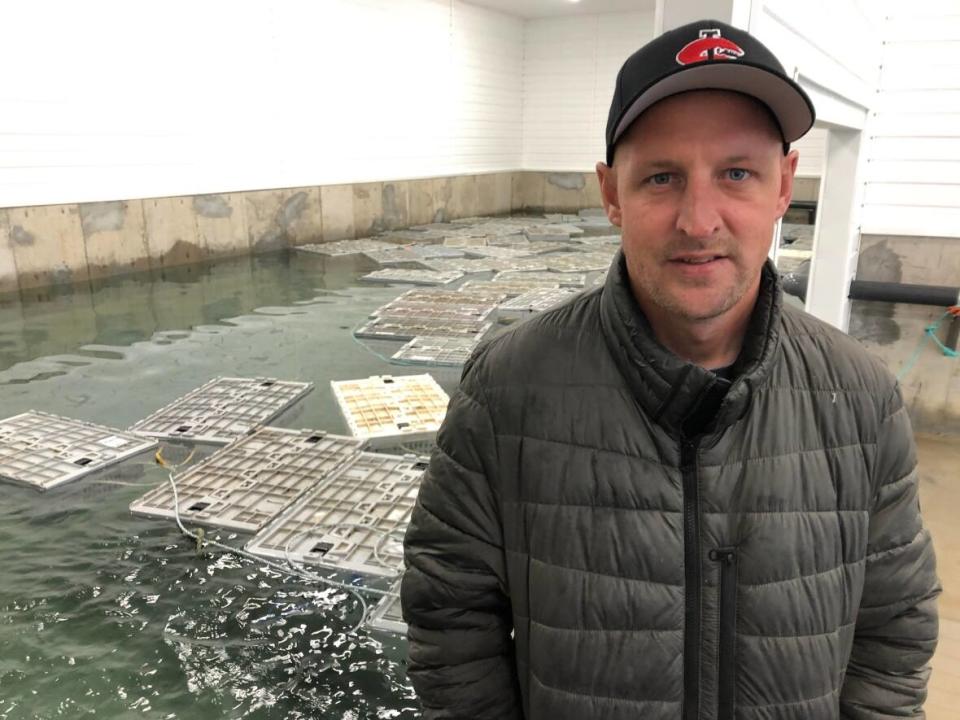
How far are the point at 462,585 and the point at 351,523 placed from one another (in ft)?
5.37

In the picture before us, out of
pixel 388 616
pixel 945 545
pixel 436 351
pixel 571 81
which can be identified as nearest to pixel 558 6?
pixel 571 81

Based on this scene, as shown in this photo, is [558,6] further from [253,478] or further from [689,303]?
[689,303]

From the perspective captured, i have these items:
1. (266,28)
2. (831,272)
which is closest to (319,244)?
(266,28)

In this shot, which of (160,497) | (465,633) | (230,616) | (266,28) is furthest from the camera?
(266,28)

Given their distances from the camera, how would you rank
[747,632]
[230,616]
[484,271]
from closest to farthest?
[747,632]
[230,616]
[484,271]

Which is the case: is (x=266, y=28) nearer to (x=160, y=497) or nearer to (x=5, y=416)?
(x=5, y=416)

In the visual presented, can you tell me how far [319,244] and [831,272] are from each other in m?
7.26

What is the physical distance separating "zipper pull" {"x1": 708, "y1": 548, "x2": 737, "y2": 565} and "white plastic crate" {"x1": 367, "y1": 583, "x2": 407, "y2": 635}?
1.34 metres

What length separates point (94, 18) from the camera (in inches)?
266

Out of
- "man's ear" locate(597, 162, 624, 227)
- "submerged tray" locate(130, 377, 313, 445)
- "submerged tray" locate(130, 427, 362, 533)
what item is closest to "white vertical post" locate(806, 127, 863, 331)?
"submerged tray" locate(130, 427, 362, 533)

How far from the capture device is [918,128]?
4504 mm

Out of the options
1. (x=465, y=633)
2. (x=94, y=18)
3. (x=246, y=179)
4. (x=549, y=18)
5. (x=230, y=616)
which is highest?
(x=549, y=18)

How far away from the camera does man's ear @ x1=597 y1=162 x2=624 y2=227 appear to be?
1194 mm

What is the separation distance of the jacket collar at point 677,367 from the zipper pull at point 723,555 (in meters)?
0.19
